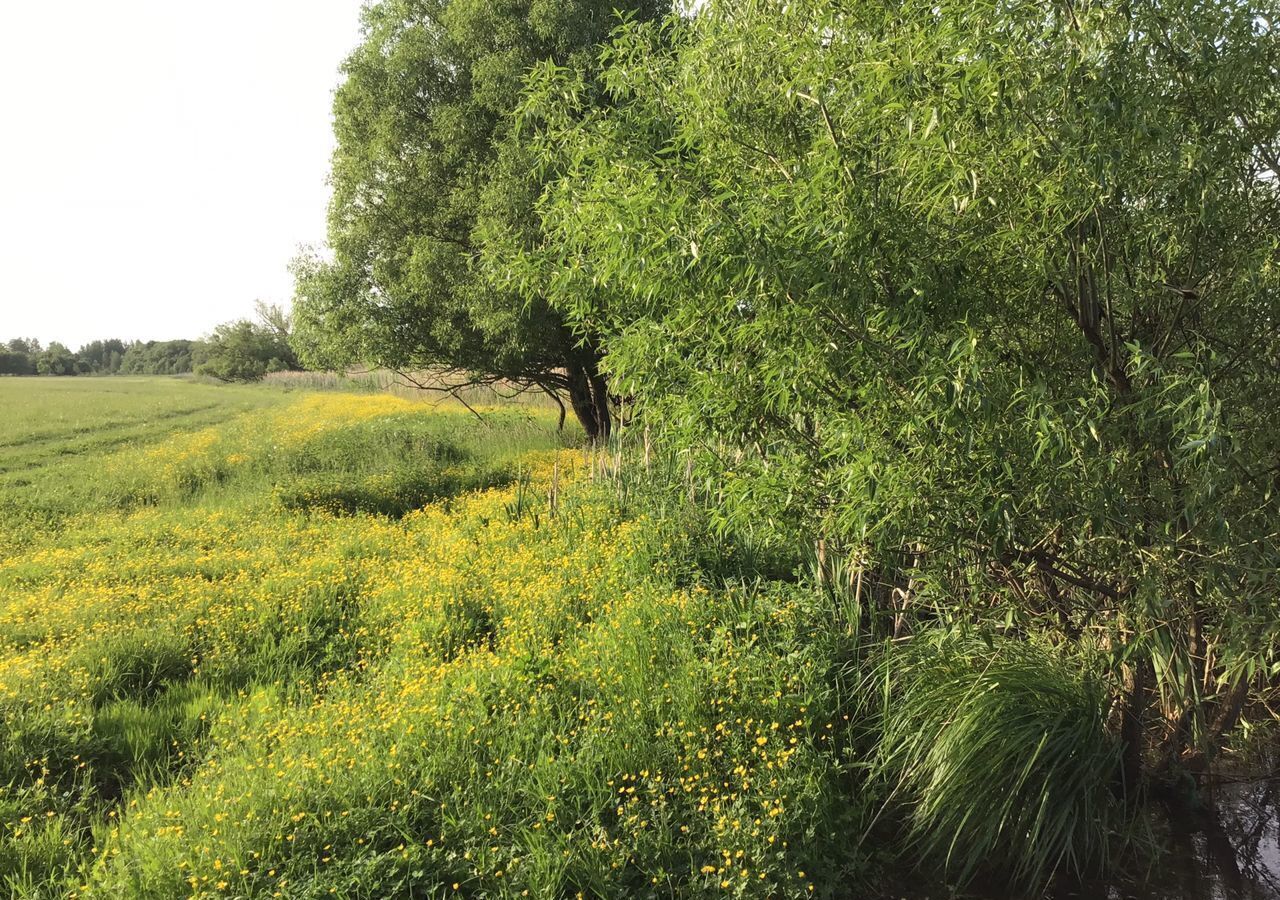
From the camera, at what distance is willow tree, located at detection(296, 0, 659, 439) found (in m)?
11.6

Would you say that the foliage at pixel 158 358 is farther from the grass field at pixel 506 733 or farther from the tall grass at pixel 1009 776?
the tall grass at pixel 1009 776

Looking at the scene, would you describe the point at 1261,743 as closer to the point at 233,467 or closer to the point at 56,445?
the point at 233,467

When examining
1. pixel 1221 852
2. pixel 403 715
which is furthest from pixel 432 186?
pixel 1221 852

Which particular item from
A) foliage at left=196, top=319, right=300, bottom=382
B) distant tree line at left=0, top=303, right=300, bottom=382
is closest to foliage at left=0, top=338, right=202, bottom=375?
distant tree line at left=0, top=303, right=300, bottom=382

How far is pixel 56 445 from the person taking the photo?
706 inches

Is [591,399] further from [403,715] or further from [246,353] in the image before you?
[246,353]

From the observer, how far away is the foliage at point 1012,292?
330 centimetres

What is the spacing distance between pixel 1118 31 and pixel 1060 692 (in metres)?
3.40

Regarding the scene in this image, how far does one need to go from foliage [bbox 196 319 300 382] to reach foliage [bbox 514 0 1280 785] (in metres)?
66.6

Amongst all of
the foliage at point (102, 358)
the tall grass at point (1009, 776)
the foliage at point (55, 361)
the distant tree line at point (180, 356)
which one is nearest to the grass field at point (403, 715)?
the tall grass at point (1009, 776)

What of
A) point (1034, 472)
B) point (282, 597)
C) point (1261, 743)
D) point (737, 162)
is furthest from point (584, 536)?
point (1261, 743)

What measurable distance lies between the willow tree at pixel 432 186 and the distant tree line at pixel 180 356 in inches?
605

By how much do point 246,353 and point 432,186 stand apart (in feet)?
201

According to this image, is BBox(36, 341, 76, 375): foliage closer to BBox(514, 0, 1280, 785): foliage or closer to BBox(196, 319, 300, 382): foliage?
BBox(196, 319, 300, 382): foliage
